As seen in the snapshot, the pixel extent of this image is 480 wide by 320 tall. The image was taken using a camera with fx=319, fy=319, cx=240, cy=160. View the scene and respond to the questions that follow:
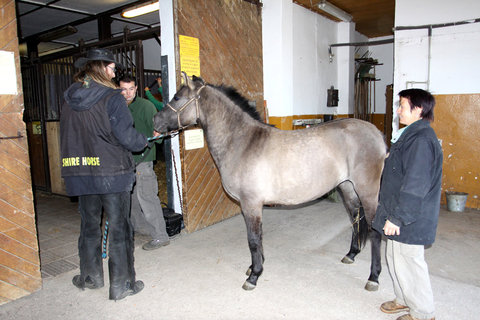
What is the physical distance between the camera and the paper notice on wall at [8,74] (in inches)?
94.2

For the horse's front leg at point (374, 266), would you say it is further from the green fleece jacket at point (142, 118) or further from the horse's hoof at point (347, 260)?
the green fleece jacket at point (142, 118)

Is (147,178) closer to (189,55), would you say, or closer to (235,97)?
(235,97)

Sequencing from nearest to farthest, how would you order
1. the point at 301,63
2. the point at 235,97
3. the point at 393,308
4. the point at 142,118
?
1. the point at 393,308
2. the point at 235,97
3. the point at 142,118
4. the point at 301,63

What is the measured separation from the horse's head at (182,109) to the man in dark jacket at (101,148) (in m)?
0.40

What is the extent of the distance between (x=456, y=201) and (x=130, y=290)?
4782 millimetres

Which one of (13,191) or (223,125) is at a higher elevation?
(223,125)

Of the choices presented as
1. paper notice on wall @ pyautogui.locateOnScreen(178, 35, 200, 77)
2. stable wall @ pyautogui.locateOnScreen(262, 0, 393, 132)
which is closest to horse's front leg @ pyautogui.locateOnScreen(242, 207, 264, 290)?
paper notice on wall @ pyautogui.locateOnScreen(178, 35, 200, 77)

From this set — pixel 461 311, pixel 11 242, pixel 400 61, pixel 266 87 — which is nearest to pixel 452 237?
pixel 461 311

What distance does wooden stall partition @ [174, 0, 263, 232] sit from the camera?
Answer: 13.2 ft

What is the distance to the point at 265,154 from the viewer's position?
2.90m

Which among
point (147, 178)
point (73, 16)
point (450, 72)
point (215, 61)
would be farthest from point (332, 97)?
point (73, 16)

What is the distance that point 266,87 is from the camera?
212 inches

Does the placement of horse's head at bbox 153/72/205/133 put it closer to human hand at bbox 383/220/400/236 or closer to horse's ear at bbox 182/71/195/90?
horse's ear at bbox 182/71/195/90

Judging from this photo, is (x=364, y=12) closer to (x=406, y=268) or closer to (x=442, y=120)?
(x=442, y=120)
